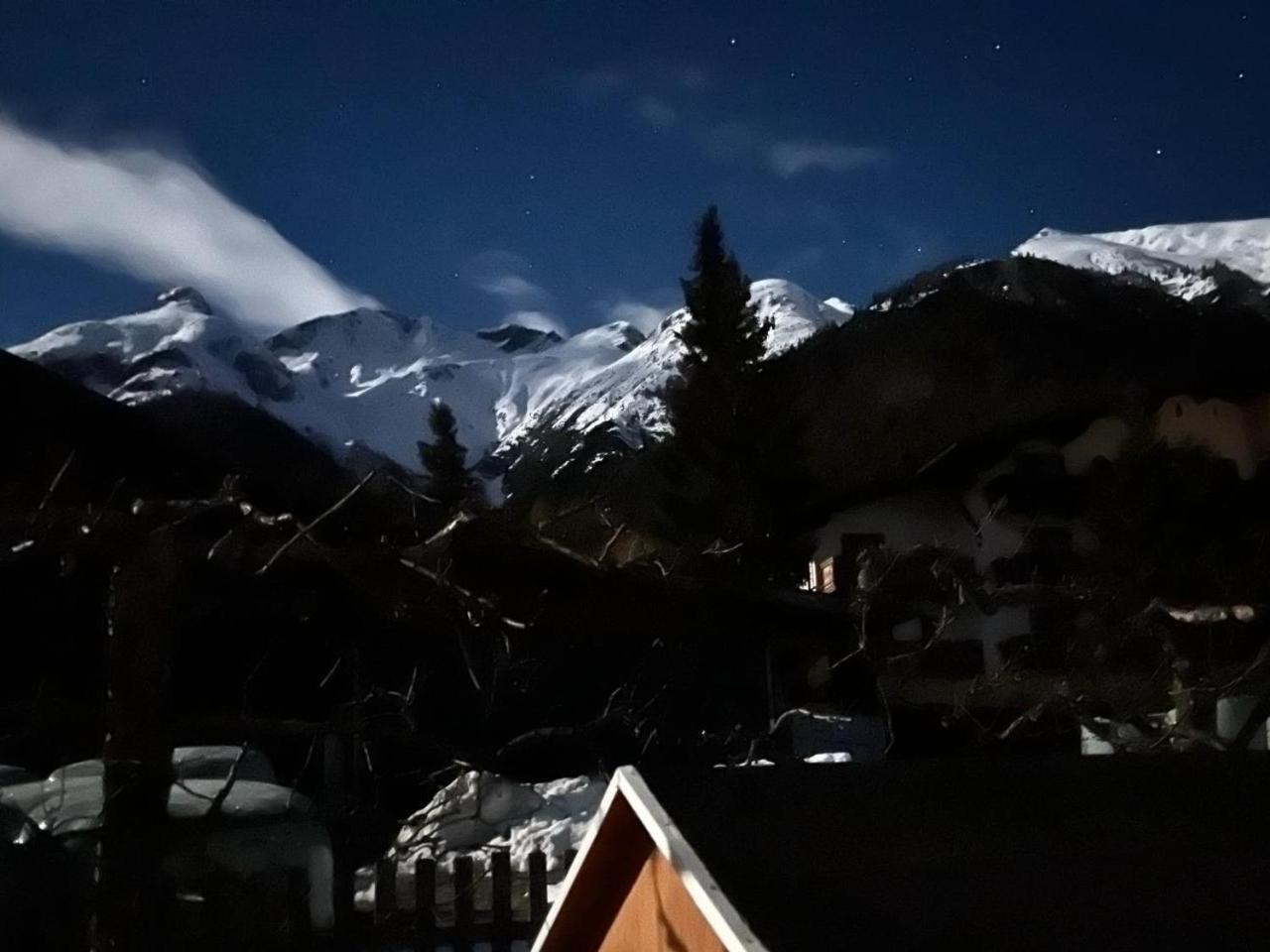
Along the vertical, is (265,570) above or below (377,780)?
above

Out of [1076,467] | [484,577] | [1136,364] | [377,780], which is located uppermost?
[1136,364]

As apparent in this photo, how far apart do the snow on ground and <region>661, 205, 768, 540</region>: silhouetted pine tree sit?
2.04 ft

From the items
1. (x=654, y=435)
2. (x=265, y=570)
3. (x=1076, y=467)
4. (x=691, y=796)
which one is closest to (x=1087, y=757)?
(x=691, y=796)

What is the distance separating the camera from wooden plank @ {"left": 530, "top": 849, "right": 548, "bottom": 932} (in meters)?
1.94

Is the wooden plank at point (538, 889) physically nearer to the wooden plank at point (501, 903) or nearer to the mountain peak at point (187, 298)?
the wooden plank at point (501, 903)

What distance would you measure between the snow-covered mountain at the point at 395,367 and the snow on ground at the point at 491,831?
647 mm

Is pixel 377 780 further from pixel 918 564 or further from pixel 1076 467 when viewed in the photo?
pixel 1076 467

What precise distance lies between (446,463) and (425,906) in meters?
0.81

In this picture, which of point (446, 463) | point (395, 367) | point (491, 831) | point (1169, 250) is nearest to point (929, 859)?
point (491, 831)

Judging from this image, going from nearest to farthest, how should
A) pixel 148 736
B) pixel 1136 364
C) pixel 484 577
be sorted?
pixel 148 736, pixel 484 577, pixel 1136 364

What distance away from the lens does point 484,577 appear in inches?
64.6

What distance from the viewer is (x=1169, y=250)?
2955 mm

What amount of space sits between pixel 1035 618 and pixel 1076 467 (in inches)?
17.2

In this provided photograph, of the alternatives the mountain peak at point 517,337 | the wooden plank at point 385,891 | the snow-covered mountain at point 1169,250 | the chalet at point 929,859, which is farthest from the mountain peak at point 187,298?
the snow-covered mountain at point 1169,250
